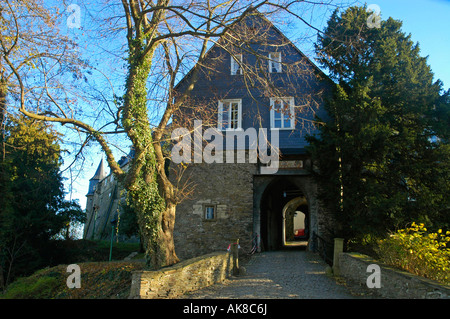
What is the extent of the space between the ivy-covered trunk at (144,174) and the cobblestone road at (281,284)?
207cm

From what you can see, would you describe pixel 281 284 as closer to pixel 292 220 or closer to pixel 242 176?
pixel 242 176

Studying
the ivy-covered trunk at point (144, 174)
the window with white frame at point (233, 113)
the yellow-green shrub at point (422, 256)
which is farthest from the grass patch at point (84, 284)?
the window with white frame at point (233, 113)

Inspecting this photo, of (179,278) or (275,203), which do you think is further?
(275,203)

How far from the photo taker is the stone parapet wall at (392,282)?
20.3 ft

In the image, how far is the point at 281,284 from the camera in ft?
30.7

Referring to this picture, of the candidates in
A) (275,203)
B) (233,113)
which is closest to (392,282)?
(233,113)

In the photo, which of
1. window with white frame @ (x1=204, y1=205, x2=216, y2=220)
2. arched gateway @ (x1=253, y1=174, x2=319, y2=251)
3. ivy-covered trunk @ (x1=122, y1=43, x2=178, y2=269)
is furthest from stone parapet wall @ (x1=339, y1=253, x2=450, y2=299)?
window with white frame @ (x1=204, y1=205, x2=216, y2=220)

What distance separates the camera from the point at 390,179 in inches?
527

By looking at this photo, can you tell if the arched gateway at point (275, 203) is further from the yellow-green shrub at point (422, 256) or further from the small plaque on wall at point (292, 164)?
the yellow-green shrub at point (422, 256)

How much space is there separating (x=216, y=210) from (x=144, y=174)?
6.95 m

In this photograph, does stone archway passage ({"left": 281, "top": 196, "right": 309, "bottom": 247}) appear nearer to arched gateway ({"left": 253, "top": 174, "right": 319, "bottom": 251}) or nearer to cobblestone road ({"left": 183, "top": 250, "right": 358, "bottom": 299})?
arched gateway ({"left": 253, "top": 174, "right": 319, "bottom": 251})

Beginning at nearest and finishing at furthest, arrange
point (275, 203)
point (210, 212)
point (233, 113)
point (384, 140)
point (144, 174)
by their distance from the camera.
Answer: point (144, 174), point (384, 140), point (210, 212), point (233, 113), point (275, 203)

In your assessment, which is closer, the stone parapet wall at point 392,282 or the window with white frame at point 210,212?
the stone parapet wall at point 392,282

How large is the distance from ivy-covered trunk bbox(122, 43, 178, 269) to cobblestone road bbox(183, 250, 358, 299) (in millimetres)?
2065
